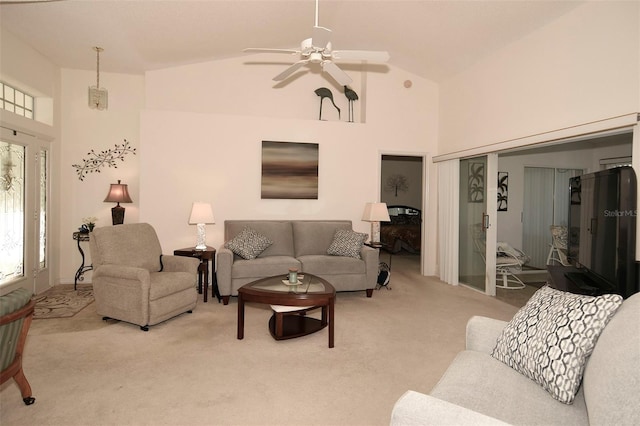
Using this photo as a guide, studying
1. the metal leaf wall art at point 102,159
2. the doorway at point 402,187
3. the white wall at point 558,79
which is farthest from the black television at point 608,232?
the doorway at point 402,187

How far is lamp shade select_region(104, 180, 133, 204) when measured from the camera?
496cm

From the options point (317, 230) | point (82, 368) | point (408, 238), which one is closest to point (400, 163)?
point (408, 238)

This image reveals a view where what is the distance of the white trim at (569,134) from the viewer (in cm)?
306

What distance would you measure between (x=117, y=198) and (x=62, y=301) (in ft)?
4.77

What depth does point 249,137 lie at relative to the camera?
541 cm

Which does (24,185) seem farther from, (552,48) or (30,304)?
(552,48)

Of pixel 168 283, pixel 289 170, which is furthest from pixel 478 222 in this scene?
pixel 168 283

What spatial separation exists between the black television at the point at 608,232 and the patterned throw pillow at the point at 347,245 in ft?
7.84

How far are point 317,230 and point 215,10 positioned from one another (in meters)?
2.99

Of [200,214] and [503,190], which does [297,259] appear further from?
[503,190]

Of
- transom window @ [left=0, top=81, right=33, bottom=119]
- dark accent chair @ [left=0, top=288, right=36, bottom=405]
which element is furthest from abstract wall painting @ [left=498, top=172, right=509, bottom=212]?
transom window @ [left=0, top=81, right=33, bottom=119]

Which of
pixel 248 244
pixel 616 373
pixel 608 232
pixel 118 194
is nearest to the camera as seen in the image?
pixel 616 373

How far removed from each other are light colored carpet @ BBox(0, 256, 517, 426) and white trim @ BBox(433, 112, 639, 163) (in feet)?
6.51

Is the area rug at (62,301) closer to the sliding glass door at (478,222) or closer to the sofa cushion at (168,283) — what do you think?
the sofa cushion at (168,283)
